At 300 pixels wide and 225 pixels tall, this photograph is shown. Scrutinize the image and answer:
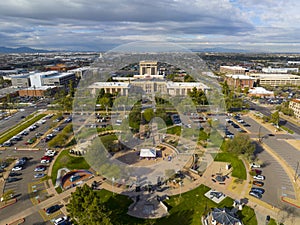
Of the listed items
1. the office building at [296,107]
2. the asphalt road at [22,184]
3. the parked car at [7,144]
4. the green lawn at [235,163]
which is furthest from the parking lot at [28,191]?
the office building at [296,107]

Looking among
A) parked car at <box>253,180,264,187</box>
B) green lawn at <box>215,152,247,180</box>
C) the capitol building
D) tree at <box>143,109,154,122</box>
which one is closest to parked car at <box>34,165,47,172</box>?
tree at <box>143,109,154,122</box>

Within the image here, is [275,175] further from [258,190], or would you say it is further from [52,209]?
[52,209]

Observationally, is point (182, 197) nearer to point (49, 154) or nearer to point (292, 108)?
point (49, 154)

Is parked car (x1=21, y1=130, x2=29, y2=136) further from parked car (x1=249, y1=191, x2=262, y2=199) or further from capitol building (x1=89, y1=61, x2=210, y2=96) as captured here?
parked car (x1=249, y1=191, x2=262, y2=199)

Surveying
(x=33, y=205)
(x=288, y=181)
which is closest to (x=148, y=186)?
(x=33, y=205)

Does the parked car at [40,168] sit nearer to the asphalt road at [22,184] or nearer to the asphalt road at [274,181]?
the asphalt road at [22,184]
